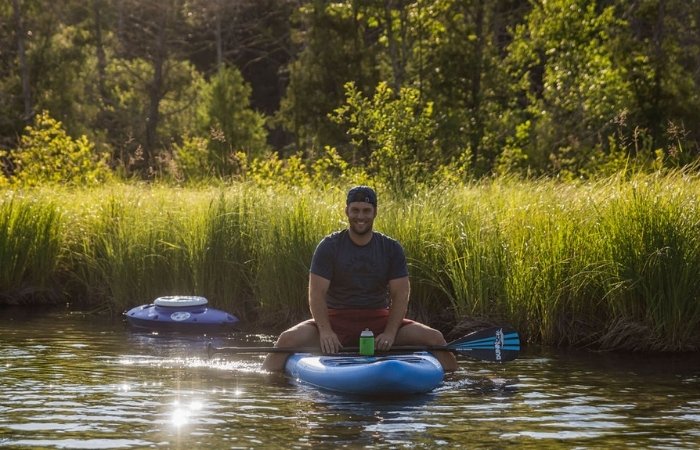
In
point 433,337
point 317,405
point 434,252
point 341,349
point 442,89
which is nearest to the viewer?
point 317,405

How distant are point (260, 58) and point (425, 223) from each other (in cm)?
3311

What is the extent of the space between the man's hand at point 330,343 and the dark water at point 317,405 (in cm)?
40

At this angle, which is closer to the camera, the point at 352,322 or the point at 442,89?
the point at 352,322

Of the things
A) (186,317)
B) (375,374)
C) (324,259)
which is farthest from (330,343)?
(186,317)

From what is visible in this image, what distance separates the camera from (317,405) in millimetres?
8867

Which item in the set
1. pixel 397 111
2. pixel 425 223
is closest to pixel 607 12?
pixel 397 111

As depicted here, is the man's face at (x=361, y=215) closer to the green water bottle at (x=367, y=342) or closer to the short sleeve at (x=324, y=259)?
the short sleeve at (x=324, y=259)

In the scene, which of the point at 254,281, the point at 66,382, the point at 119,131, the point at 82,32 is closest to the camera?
the point at 66,382

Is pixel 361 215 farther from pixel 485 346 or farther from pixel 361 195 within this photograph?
pixel 485 346

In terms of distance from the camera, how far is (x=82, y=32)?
32.9 metres

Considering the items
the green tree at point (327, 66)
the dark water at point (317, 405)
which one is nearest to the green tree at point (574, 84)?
the green tree at point (327, 66)

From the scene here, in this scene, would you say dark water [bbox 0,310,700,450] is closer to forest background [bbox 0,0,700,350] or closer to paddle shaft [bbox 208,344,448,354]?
paddle shaft [bbox 208,344,448,354]

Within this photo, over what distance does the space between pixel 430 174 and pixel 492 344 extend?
729cm

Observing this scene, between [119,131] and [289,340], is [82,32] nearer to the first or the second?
[119,131]
